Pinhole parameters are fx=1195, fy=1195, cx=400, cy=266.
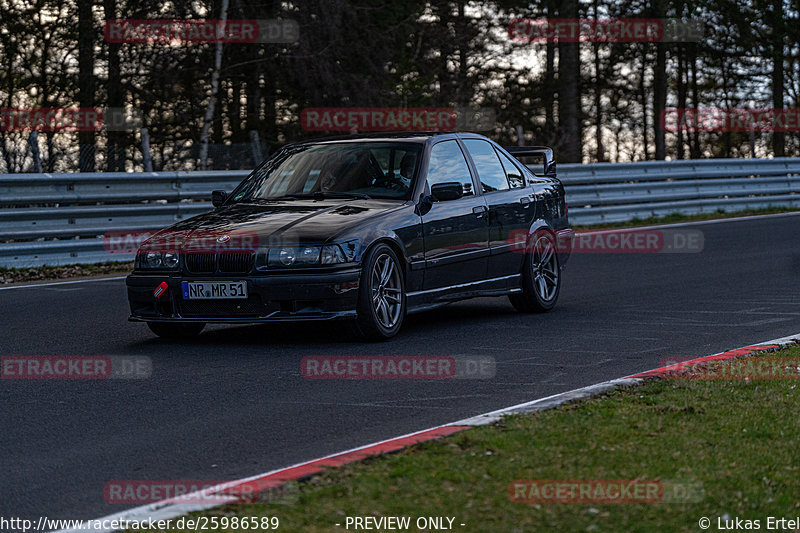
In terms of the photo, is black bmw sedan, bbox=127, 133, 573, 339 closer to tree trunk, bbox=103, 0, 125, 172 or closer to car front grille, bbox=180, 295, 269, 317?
car front grille, bbox=180, 295, 269, 317

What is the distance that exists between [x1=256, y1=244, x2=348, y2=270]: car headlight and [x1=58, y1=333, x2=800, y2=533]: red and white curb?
224cm

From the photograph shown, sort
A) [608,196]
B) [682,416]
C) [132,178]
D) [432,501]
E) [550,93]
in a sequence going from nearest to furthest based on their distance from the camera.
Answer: [432,501] → [682,416] → [132,178] → [608,196] → [550,93]

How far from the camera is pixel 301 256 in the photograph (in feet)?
26.5

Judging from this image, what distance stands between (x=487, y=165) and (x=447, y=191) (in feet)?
4.07

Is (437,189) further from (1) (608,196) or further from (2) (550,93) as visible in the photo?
(2) (550,93)

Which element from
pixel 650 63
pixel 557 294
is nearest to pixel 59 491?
pixel 557 294

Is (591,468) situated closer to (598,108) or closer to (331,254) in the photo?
(331,254)

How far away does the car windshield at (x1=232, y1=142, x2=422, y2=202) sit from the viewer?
30.1 ft

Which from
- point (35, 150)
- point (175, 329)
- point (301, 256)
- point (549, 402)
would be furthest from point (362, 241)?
point (35, 150)

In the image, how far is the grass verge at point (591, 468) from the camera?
4.01 metres

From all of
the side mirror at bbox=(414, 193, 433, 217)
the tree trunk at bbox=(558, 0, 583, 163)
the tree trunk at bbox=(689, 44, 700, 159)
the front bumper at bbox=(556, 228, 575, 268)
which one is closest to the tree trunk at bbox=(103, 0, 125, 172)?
the tree trunk at bbox=(558, 0, 583, 163)

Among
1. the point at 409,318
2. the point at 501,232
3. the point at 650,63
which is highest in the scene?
the point at 650,63

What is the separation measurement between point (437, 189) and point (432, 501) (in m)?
5.06

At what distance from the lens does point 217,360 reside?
7805mm
